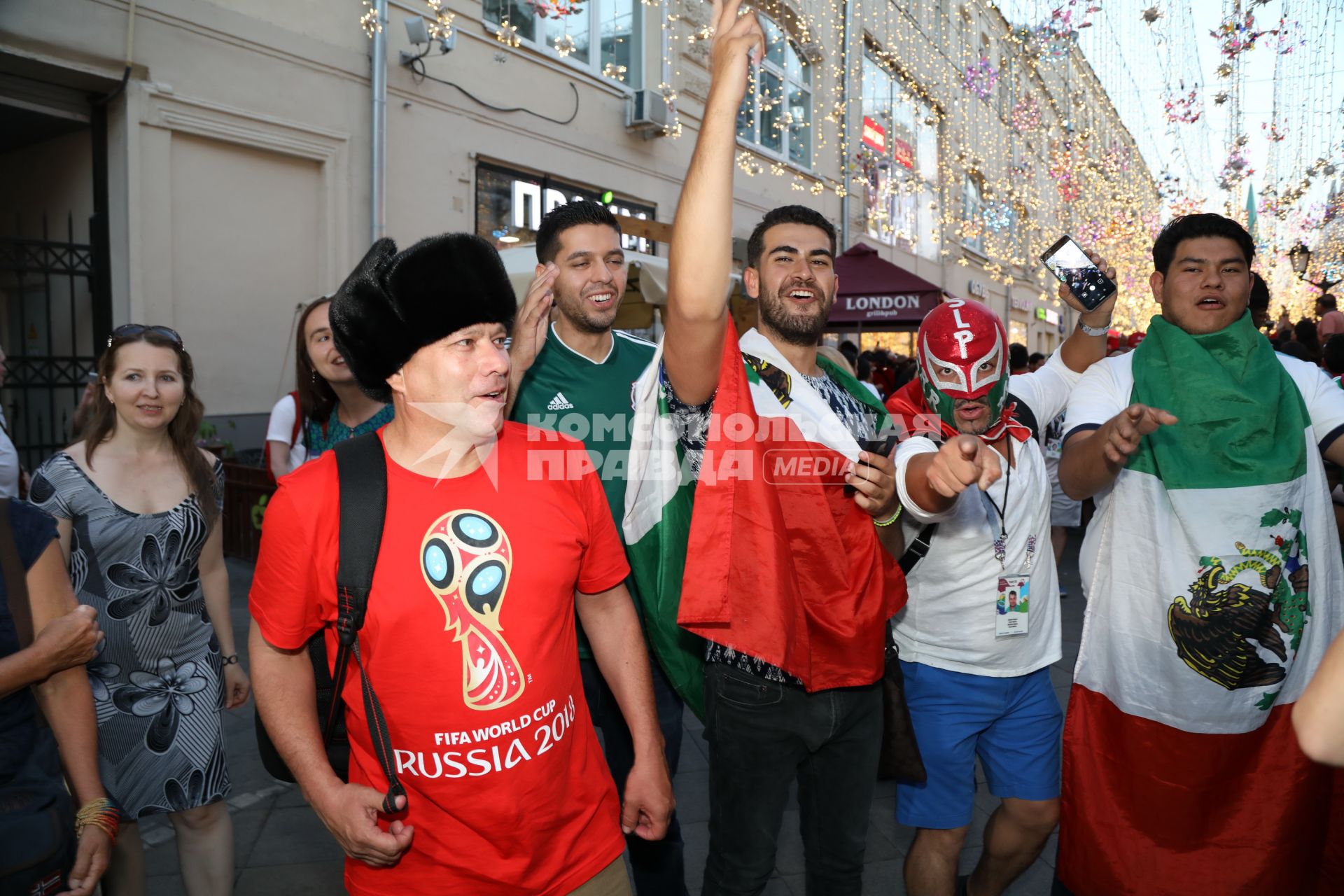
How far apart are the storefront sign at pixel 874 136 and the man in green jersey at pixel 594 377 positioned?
54.4 feet

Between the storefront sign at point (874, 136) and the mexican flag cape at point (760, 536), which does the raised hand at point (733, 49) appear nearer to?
the mexican flag cape at point (760, 536)

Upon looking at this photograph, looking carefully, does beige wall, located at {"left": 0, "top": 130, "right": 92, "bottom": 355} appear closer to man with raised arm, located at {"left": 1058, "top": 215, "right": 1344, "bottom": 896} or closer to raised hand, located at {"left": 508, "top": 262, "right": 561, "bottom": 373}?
raised hand, located at {"left": 508, "top": 262, "right": 561, "bottom": 373}

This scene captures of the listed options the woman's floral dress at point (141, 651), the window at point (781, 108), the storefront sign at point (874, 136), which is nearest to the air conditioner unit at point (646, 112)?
the window at point (781, 108)

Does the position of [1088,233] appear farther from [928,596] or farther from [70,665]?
[70,665]

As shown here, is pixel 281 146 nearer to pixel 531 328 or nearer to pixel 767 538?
pixel 531 328

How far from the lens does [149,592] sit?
2.67m

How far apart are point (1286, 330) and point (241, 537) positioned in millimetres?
10781

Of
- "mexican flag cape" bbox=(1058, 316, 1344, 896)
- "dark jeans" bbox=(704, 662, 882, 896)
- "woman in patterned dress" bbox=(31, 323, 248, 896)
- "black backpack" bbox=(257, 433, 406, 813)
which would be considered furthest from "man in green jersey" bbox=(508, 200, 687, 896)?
"mexican flag cape" bbox=(1058, 316, 1344, 896)

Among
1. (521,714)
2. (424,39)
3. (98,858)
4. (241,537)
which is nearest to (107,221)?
(241,537)

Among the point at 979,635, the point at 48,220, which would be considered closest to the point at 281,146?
the point at 48,220

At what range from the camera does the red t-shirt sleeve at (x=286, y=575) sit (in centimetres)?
169

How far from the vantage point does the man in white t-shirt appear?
2.60m

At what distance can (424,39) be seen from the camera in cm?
877

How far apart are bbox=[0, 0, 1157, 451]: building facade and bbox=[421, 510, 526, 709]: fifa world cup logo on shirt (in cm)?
583
